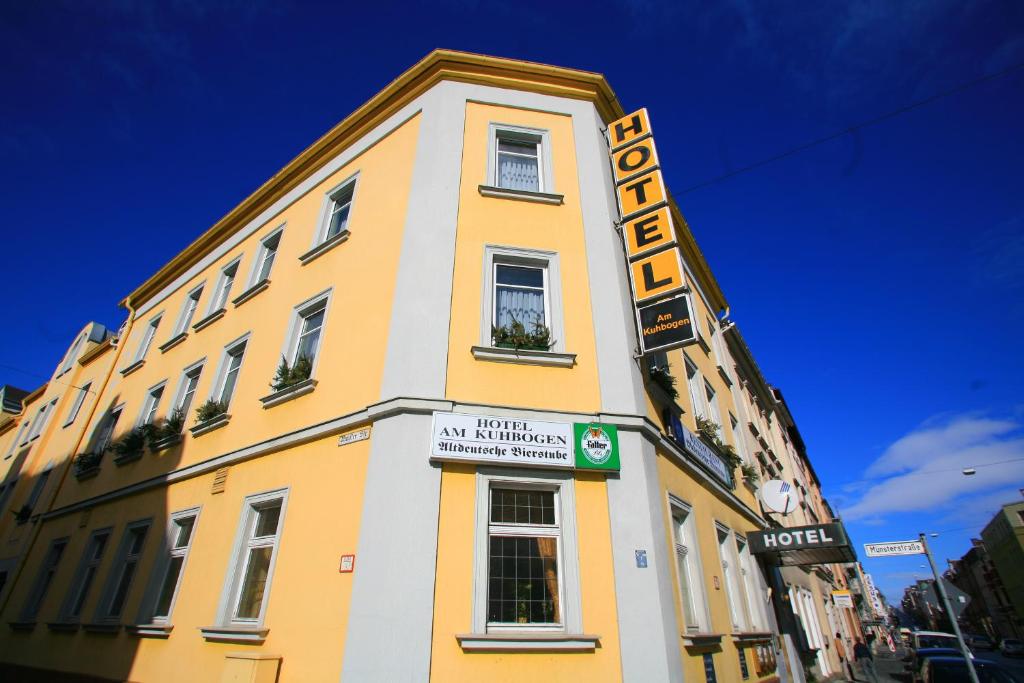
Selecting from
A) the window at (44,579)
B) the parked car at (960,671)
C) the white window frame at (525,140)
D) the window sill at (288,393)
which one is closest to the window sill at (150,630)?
the window sill at (288,393)

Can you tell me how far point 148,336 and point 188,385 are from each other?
5.67 m

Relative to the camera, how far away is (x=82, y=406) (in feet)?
55.5

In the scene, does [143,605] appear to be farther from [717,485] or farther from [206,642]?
[717,485]

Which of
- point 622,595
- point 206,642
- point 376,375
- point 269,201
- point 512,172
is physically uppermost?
point 269,201

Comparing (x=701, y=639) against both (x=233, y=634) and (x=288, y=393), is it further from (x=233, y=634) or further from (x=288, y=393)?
(x=288, y=393)

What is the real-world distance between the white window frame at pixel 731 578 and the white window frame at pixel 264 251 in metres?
11.6

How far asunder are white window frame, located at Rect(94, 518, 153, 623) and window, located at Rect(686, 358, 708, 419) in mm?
11797

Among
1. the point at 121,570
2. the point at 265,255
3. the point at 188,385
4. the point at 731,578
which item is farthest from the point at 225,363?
the point at 731,578

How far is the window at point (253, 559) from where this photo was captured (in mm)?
7180

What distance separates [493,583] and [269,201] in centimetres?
1197

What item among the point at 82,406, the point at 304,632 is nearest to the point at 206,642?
the point at 304,632

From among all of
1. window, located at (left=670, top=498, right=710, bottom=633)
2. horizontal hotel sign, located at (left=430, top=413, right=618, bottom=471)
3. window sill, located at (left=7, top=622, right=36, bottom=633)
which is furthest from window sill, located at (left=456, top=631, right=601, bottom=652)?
window sill, located at (left=7, top=622, right=36, bottom=633)

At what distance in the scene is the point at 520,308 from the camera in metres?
8.03

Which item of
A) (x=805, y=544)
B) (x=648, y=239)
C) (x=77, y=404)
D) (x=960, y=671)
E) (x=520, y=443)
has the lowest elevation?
(x=960, y=671)
